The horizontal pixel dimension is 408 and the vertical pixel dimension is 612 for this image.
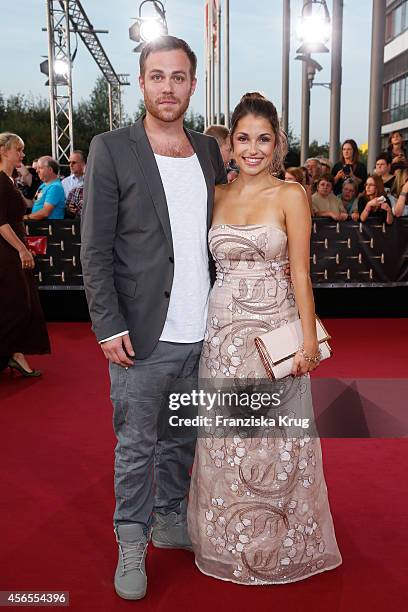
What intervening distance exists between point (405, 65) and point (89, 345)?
128 ft

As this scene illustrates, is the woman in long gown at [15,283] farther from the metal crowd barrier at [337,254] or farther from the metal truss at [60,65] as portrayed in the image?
the metal truss at [60,65]

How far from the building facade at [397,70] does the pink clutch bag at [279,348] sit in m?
40.3

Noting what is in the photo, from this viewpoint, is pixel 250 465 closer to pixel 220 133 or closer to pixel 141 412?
pixel 141 412

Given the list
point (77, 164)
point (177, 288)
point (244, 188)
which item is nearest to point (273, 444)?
point (177, 288)

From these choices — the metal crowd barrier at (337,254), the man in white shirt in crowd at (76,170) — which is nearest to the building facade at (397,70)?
the man in white shirt in crowd at (76,170)

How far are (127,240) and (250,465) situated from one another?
90cm

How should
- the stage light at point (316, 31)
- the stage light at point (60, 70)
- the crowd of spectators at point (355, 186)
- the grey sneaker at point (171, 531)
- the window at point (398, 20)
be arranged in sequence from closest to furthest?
the grey sneaker at point (171, 531) < the crowd of spectators at point (355, 186) < the stage light at point (316, 31) < the stage light at point (60, 70) < the window at point (398, 20)

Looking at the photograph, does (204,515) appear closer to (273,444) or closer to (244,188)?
(273,444)

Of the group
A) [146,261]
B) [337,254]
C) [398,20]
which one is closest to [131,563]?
[146,261]

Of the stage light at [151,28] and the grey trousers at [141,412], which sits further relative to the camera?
the stage light at [151,28]

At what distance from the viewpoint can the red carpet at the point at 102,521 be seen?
8.30 ft

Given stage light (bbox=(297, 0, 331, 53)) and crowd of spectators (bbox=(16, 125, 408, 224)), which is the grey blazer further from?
stage light (bbox=(297, 0, 331, 53))

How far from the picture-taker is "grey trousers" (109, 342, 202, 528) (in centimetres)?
252

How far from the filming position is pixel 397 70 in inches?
1667
